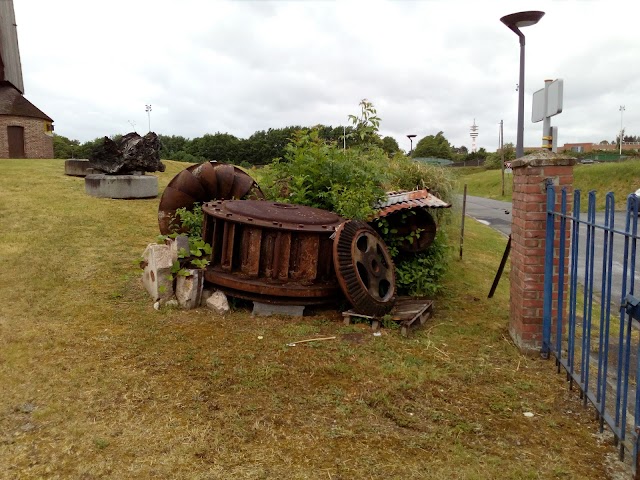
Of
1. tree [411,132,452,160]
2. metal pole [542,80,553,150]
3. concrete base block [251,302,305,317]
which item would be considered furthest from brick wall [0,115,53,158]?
tree [411,132,452,160]

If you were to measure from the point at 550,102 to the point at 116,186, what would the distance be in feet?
34.7

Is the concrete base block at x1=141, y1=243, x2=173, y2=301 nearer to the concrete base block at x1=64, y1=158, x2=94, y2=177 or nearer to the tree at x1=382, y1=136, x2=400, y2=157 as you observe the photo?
the tree at x1=382, y1=136, x2=400, y2=157

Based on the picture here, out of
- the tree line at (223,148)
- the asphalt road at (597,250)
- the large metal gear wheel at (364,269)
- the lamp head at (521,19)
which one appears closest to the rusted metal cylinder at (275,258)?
the large metal gear wheel at (364,269)

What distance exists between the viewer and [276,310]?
19.6ft

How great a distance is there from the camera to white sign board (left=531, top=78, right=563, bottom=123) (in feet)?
17.4

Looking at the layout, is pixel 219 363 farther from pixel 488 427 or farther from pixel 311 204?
pixel 311 204

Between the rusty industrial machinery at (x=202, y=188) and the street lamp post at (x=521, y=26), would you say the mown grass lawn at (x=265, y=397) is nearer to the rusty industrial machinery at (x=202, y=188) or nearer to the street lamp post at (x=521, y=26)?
the rusty industrial machinery at (x=202, y=188)

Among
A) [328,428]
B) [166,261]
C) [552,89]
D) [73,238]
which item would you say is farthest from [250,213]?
[73,238]

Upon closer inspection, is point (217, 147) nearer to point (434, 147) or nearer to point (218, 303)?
point (434, 147)

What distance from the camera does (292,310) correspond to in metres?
5.97

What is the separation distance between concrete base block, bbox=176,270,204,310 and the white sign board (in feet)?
13.7

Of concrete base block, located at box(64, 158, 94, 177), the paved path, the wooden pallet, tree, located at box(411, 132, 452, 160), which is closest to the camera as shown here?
the wooden pallet

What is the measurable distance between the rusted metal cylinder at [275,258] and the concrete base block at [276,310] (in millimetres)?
72

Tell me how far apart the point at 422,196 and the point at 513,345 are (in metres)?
2.45
